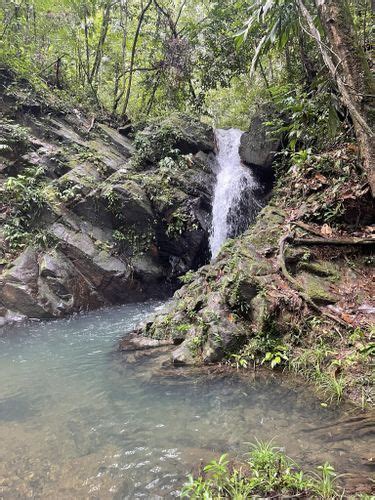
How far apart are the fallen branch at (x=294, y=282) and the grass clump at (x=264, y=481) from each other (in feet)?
8.88

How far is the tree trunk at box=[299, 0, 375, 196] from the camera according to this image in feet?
14.6

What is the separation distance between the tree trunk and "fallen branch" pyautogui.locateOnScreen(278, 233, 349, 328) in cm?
185

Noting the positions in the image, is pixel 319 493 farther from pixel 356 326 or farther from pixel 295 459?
pixel 356 326

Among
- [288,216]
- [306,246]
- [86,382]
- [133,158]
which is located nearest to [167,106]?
[133,158]

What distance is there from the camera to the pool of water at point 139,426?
3.08m

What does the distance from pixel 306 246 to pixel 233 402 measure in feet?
11.4

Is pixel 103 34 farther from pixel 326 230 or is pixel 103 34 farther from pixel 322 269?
pixel 322 269

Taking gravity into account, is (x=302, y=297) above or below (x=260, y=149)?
below

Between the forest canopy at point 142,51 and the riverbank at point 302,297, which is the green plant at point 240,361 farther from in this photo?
the forest canopy at point 142,51

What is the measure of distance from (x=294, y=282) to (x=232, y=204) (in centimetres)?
700

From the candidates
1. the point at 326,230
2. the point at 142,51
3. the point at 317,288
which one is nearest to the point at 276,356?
the point at 317,288

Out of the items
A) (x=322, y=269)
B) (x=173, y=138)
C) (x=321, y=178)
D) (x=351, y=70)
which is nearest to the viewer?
(x=351, y=70)

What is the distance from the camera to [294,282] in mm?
5875

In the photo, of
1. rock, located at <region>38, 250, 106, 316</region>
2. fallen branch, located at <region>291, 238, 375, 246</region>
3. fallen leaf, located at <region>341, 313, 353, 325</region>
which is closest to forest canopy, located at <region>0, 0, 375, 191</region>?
fallen branch, located at <region>291, 238, 375, 246</region>
